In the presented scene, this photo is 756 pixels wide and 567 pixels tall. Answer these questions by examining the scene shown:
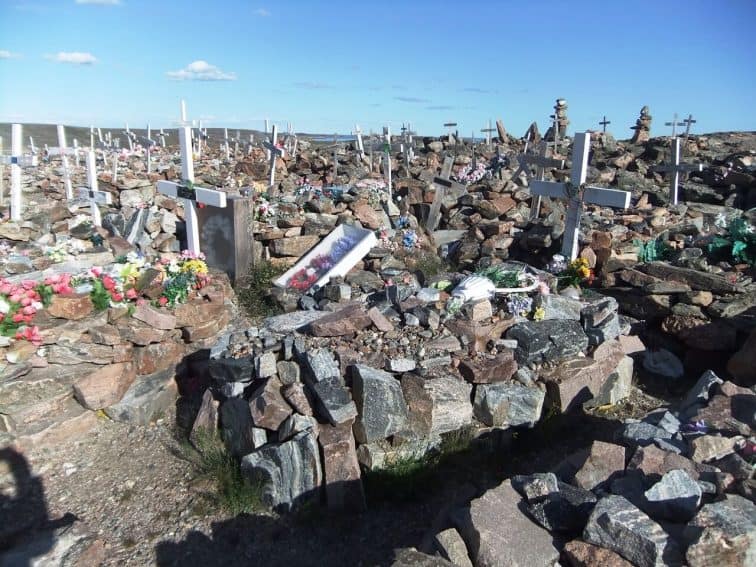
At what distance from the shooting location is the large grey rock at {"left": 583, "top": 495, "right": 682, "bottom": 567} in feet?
8.94

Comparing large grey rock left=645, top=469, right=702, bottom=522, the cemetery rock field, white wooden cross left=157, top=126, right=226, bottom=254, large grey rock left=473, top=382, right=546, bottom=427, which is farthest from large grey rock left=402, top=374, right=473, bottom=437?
white wooden cross left=157, top=126, right=226, bottom=254

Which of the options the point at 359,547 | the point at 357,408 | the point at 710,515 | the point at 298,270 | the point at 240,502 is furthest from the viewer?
the point at 298,270

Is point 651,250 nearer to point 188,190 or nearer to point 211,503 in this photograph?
point 188,190

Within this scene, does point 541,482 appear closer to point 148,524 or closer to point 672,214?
point 148,524

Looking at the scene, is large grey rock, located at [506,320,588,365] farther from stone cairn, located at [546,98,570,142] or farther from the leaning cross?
stone cairn, located at [546,98,570,142]

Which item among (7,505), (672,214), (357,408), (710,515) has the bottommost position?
(7,505)

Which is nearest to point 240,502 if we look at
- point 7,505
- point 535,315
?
point 7,505

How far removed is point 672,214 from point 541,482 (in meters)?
10.5

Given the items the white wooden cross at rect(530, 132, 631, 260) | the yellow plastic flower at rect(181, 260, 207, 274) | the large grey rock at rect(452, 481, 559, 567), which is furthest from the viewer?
the white wooden cross at rect(530, 132, 631, 260)

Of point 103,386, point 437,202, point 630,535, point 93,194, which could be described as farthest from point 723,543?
point 93,194

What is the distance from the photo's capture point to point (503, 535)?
10.6 ft

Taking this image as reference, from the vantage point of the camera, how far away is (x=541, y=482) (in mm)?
3510

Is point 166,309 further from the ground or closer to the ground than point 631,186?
closer to the ground

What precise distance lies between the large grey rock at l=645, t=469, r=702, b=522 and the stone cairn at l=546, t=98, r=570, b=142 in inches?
1001
